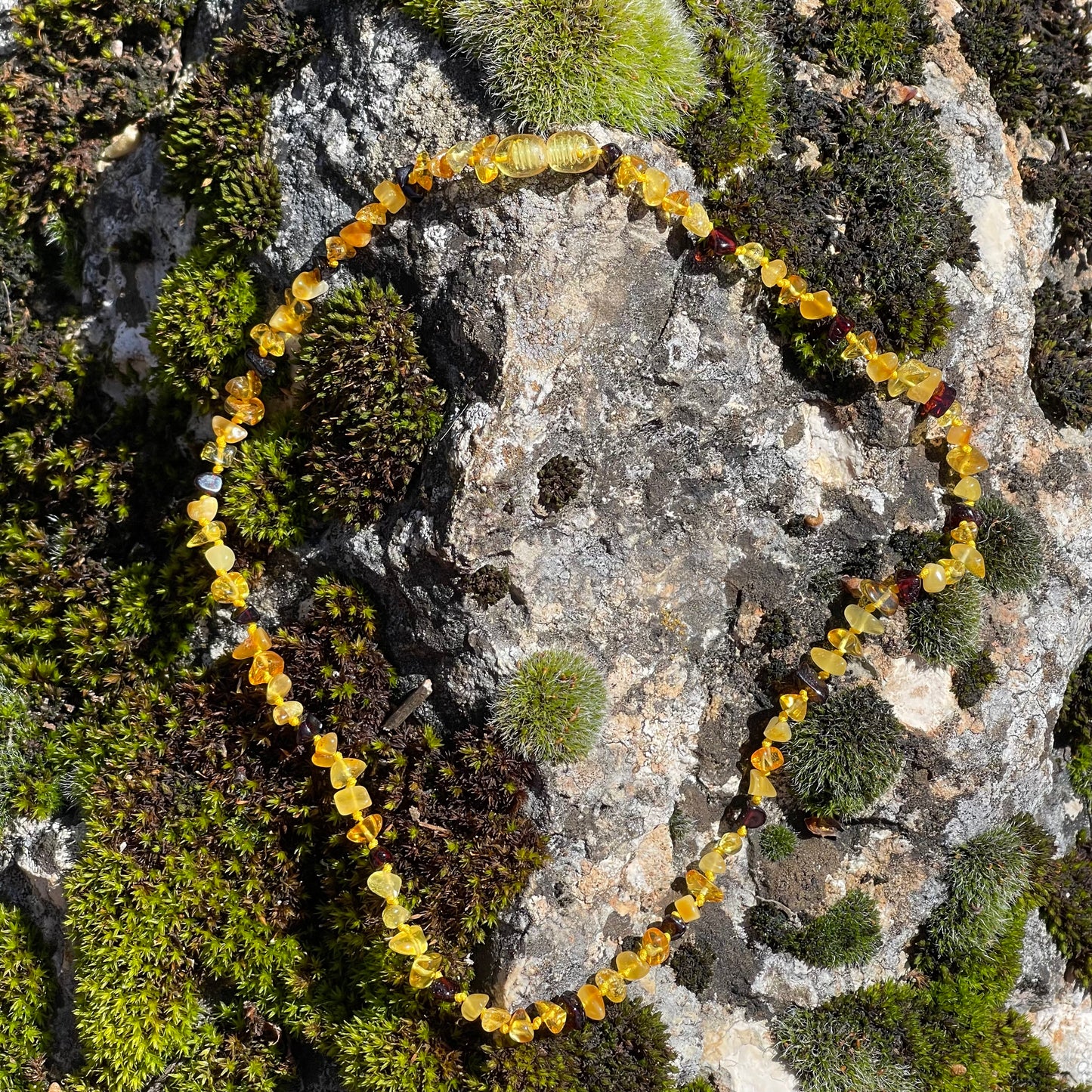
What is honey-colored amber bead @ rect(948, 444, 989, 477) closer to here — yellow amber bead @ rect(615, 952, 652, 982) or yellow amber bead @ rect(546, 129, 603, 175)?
yellow amber bead @ rect(546, 129, 603, 175)

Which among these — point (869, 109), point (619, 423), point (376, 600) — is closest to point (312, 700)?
point (376, 600)

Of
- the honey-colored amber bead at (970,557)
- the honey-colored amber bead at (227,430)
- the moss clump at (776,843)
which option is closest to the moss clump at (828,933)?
the moss clump at (776,843)

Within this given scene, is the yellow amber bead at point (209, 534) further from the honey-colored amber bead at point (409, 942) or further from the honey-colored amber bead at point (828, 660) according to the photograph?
the honey-colored amber bead at point (828, 660)

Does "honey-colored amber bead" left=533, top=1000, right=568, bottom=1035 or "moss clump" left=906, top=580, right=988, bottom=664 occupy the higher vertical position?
"moss clump" left=906, top=580, right=988, bottom=664

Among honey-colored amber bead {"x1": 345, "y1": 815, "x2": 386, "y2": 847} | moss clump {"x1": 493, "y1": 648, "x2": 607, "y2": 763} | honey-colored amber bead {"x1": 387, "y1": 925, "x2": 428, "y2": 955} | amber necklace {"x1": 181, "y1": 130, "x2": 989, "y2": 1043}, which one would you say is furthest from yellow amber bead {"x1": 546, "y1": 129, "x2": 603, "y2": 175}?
honey-colored amber bead {"x1": 387, "y1": 925, "x2": 428, "y2": 955}

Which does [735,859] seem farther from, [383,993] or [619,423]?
[619,423]

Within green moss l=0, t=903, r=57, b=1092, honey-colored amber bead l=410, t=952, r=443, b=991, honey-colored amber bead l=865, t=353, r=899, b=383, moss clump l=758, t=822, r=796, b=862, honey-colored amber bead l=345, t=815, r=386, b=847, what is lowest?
green moss l=0, t=903, r=57, b=1092
